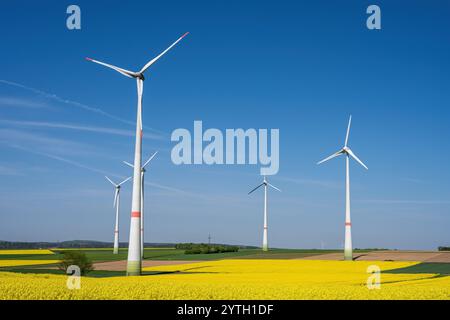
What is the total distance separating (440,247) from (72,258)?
108m

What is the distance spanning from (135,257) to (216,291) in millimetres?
26734

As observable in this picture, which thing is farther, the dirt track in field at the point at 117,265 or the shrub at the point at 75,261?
the dirt track in field at the point at 117,265

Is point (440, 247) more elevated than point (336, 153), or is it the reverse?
point (336, 153)

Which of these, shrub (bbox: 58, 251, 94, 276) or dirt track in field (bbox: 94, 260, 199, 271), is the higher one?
shrub (bbox: 58, 251, 94, 276)

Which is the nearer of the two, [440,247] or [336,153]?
[336,153]

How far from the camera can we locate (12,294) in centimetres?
2247

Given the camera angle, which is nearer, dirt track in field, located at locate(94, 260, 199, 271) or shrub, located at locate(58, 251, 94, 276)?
shrub, located at locate(58, 251, 94, 276)

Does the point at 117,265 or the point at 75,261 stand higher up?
the point at 75,261

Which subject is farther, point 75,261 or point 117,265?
point 117,265

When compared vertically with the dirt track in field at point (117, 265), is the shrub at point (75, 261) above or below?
above
